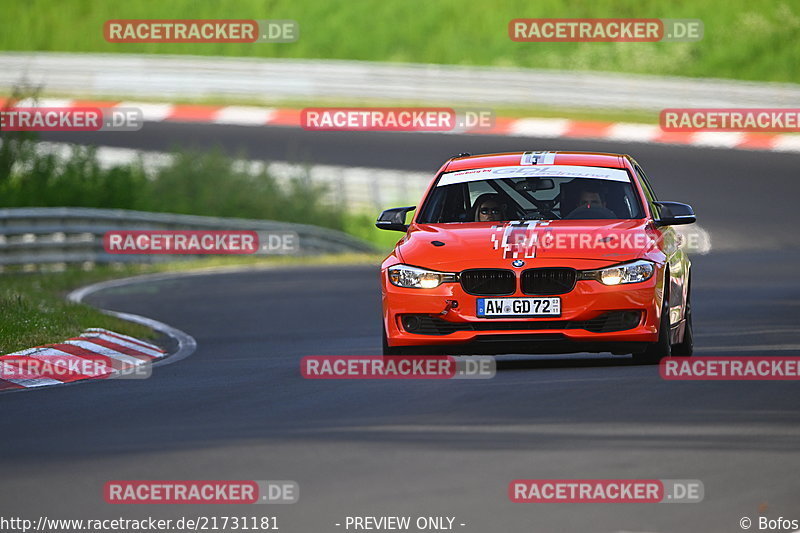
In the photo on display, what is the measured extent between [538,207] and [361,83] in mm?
31300

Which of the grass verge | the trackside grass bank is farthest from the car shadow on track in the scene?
the trackside grass bank

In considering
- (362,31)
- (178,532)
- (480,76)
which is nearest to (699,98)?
(480,76)

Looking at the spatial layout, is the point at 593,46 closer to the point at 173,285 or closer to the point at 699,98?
the point at 699,98

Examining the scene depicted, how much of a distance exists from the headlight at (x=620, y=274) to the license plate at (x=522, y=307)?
28 centimetres

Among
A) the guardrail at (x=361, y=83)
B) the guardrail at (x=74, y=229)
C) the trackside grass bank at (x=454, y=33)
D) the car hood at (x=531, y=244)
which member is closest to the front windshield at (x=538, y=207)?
the car hood at (x=531, y=244)

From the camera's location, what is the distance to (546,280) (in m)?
11.8

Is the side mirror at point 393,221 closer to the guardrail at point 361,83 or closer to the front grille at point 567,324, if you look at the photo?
the front grille at point 567,324

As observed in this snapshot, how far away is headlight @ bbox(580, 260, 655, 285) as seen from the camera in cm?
1174

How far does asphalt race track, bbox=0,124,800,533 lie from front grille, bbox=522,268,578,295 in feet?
1.85

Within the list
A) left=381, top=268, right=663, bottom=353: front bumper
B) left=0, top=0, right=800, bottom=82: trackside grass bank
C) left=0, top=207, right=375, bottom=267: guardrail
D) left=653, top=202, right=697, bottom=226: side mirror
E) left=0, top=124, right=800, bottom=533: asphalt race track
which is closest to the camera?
left=0, top=124, right=800, bottom=533: asphalt race track

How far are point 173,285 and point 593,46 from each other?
1109 inches

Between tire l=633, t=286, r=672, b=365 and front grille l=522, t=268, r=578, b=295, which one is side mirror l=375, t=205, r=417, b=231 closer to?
front grille l=522, t=268, r=578, b=295

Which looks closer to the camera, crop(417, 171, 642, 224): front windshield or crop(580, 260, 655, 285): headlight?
crop(580, 260, 655, 285): headlight

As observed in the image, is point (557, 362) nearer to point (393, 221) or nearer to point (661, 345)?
point (661, 345)
